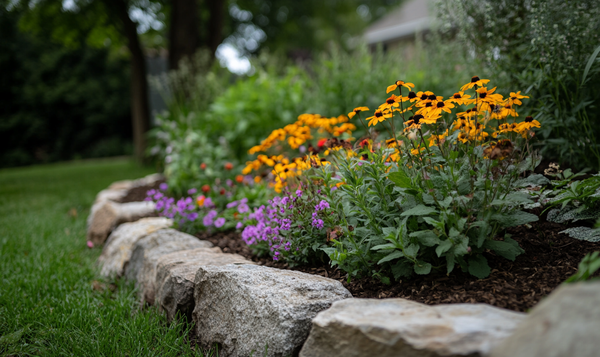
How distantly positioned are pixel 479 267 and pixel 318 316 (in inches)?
27.6

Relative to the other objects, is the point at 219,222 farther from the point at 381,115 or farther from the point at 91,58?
the point at 91,58

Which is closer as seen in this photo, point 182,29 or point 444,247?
point 444,247

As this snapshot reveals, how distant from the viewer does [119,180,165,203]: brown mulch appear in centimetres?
463

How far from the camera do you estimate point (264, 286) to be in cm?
168

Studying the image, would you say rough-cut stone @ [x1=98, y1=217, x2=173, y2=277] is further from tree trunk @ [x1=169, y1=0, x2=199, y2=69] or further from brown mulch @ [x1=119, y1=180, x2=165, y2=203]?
tree trunk @ [x1=169, y1=0, x2=199, y2=69]

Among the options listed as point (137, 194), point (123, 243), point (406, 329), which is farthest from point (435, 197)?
point (137, 194)

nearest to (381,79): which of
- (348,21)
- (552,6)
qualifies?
(552,6)

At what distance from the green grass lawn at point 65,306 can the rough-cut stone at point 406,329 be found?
79 centimetres

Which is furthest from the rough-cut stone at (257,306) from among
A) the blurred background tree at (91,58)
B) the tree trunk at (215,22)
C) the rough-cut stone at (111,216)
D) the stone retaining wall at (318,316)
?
the blurred background tree at (91,58)

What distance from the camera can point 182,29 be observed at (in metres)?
7.59

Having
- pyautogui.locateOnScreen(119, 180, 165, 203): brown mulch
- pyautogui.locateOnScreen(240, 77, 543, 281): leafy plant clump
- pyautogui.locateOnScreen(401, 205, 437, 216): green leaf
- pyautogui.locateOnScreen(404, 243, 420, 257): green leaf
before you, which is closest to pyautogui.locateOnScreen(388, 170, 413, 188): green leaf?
pyautogui.locateOnScreen(240, 77, 543, 281): leafy plant clump

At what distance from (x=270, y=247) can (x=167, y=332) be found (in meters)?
0.66

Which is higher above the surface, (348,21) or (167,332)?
(348,21)

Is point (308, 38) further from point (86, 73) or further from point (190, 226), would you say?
point (190, 226)
